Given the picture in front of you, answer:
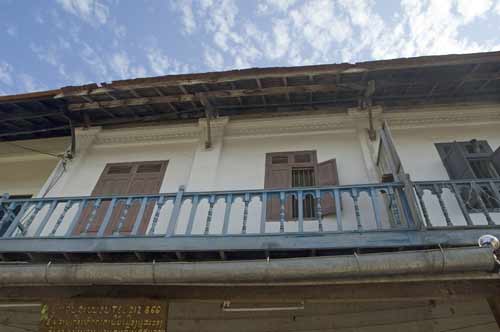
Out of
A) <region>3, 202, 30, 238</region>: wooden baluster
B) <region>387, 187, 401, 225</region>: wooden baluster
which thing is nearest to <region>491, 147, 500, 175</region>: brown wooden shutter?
<region>387, 187, 401, 225</region>: wooden baluster

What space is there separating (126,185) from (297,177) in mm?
3497

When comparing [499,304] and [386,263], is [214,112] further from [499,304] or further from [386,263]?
[499,304]

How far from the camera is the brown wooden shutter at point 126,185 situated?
5.76 m

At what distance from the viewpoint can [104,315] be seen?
3.61 metres

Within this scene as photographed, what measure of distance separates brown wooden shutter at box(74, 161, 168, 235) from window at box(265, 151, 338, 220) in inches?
89.3

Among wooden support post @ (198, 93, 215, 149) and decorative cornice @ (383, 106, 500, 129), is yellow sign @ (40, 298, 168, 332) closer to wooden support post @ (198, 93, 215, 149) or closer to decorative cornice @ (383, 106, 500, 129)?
wooden support post @ (198, 93, 215, 149)

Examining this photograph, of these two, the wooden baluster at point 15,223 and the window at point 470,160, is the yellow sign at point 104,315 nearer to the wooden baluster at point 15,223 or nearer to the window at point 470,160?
the wooden baluster at point 15,223

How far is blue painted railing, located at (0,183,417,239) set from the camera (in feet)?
13.3

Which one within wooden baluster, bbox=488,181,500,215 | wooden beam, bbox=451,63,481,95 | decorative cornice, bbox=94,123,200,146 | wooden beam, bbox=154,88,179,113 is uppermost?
wooden beam, bbox=451,63,481,95

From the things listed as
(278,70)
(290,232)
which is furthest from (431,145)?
(290,232)

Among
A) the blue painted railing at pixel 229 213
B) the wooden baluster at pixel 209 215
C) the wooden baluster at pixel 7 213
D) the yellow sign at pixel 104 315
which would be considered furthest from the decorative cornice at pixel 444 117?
the wooden baluster at pixel 7 213

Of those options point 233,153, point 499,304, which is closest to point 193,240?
point 233,153

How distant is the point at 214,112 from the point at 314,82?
226 cm

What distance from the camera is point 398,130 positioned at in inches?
250
